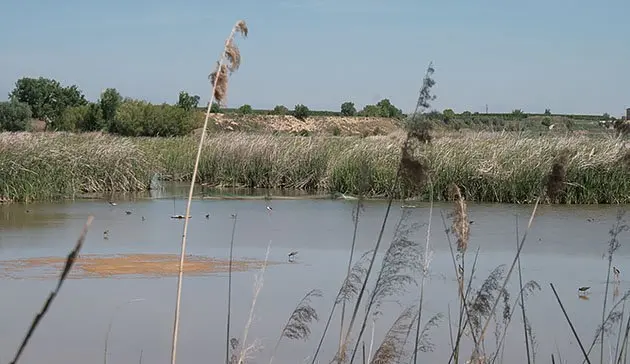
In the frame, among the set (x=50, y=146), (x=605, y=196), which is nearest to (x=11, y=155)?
(x=50, y=146)

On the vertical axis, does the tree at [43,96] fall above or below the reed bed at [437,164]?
above

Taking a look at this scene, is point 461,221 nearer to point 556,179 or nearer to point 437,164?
point 556,179

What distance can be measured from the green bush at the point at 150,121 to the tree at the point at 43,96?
12426 mm

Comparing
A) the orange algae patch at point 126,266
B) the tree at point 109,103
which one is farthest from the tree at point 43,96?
the orange algae patch at point 126,266

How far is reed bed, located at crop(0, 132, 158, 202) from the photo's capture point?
47.1 feet

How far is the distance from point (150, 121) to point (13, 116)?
17.8 feet

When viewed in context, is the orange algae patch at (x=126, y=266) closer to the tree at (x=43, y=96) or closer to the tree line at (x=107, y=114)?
the tree line at (x=107, y=114)

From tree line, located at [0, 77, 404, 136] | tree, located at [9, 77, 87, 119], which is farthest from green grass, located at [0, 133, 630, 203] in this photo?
tree, located at [9, 77, 87, 119]

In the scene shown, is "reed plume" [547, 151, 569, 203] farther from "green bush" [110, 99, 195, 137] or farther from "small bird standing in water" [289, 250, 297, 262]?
"green bush" [110, 99, 195, 137]

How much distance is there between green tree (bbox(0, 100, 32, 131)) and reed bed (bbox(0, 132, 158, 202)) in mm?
19557

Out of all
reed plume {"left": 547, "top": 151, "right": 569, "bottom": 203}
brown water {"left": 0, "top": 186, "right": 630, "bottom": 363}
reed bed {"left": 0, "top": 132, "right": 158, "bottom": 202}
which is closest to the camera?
reed plume {"left": 547, "top": 151, "right": 569, "bottom": 203}

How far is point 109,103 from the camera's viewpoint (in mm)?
42281

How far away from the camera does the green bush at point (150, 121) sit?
38625 millimetres

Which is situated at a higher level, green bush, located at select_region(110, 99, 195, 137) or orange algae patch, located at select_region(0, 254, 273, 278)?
green bush, located at select_region(110, 99, 195, 137)
